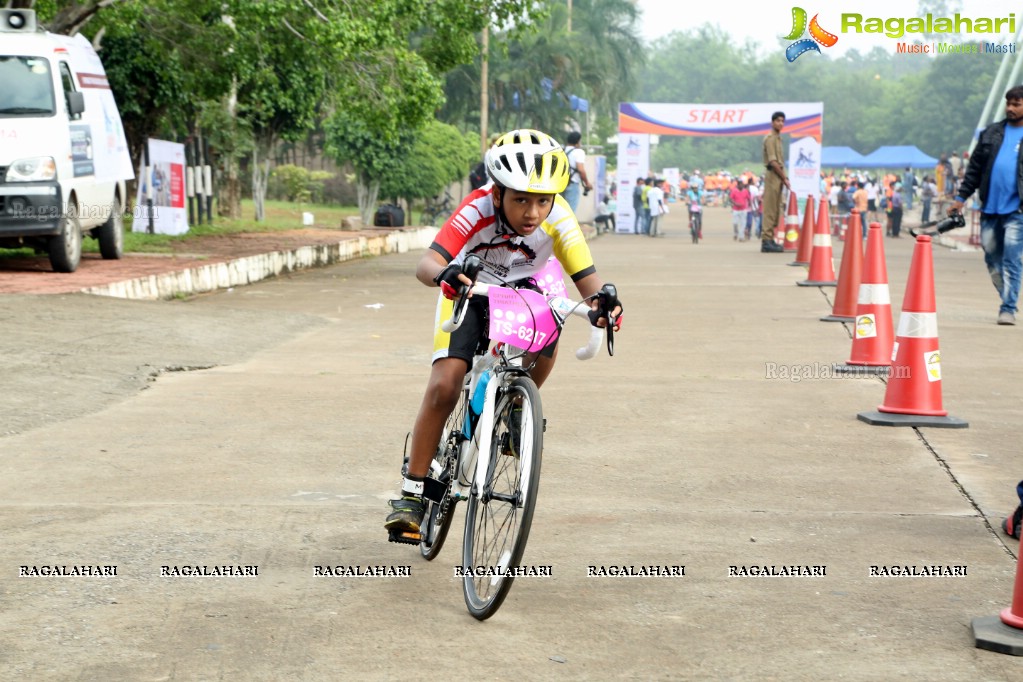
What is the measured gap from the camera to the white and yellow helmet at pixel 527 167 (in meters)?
4.58

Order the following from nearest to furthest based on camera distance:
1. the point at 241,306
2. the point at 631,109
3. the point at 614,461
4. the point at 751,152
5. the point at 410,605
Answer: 1. the point at 410,605
2. the point at 614,461
3. the point at 241,306
4. the point at 631,109
5. the point at 751,152

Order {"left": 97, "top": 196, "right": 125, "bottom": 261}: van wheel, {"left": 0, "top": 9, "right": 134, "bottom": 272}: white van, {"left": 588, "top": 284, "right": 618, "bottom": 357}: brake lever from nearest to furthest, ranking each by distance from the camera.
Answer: {"left": 588, "top": 284, "right": 618, "bottom": 357}: brake lever, {"left": 0, "top": 9, "right": 134, "bottom": 272}: white van, {"left": 97, "top": 196, "right": 125, "bottom": 261}: van wheel

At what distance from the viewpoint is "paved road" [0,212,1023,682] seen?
4164 mm

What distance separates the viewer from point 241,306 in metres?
13.9

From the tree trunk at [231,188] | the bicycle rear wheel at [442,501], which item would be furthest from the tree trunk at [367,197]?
the bicycle rear wheel at [442,501]

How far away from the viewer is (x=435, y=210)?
37.7 metres

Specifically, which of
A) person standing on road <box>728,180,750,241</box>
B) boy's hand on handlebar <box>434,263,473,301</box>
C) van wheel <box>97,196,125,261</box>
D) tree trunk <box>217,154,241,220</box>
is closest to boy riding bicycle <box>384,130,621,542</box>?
boy's hand on handlebar <box>434,263,473,301</box>

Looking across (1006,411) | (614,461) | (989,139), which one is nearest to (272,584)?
(614,461)

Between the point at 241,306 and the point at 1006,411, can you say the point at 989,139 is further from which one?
the point at 241,306

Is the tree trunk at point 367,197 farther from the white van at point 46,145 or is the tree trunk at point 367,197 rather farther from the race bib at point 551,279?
the race bib at point 551,279

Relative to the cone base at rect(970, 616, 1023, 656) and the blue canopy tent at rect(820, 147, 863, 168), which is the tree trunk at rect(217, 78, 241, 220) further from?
the blue canopy tent at rect(820, 147, 863, 168)

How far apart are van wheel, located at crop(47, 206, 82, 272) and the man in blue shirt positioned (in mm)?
8350

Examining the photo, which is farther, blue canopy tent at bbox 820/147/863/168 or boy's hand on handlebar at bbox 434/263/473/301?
blue canopy tent at bbox 820/147/863/168

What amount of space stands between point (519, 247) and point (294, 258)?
1441 cm
